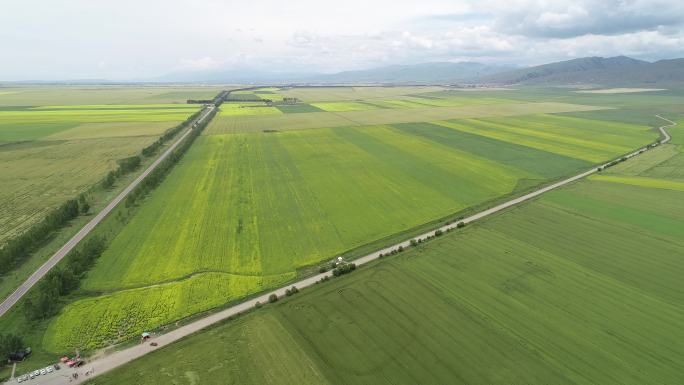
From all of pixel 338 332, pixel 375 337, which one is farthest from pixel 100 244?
pixel 375 337

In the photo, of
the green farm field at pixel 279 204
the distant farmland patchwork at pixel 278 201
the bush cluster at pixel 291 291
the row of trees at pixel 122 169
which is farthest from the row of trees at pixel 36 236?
the bush cluster at pixel 291 291

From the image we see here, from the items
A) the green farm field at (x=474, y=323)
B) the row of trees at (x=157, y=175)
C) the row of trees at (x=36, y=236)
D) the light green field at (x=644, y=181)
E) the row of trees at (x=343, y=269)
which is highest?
the row of trees at (x=157, y=175)

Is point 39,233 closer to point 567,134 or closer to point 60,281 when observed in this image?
point 60,281

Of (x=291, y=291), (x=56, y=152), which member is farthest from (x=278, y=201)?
(x=56, y=152)

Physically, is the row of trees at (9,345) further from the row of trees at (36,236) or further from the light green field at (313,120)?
the light green field at (313,120)

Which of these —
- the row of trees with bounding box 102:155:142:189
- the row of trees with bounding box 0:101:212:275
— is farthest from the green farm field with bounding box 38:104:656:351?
the row of trees with bounding box 102:155:142:189

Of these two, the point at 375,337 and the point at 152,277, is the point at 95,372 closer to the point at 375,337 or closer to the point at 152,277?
the point at 152,277

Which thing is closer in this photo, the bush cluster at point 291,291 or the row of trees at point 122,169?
the bush cluster at point 291,291

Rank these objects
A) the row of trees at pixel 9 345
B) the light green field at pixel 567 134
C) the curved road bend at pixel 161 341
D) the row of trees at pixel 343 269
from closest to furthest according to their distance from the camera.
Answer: the curved road bend at pixel 161 341
the row of trees at pixel 9 345
the row of trees at pixel 343 269
the light green field at pixel 567 134
